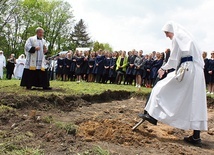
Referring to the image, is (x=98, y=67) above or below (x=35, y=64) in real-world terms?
above

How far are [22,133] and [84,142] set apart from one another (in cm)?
97

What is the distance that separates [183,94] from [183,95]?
0.06ft

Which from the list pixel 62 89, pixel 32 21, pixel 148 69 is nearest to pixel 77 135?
pixel 62 89

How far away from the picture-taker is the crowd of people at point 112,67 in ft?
59.6

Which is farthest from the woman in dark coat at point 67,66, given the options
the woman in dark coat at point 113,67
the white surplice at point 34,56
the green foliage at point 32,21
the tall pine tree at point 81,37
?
the tall pine tree at point 81,37

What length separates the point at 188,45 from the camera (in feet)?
20.4

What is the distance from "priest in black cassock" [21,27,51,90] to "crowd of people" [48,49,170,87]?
520 centimetres

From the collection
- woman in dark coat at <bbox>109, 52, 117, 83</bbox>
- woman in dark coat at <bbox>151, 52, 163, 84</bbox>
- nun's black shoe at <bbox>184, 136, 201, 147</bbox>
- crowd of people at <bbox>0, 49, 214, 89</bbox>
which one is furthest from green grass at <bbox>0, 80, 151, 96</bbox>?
woman in dark coat at <bbox>109, 52, 117, 83</bbox>

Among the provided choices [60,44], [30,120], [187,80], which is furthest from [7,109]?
[60,44]

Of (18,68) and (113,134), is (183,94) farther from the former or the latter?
(18,68)

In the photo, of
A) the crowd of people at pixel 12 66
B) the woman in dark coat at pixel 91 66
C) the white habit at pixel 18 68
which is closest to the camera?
the woman in dark coat at pixel 91 66

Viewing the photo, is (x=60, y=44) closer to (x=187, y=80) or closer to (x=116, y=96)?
(x=116, y=96)

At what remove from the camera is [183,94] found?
243 inches

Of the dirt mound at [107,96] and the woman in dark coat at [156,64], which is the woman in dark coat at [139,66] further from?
the dirt mound at [107,96]
